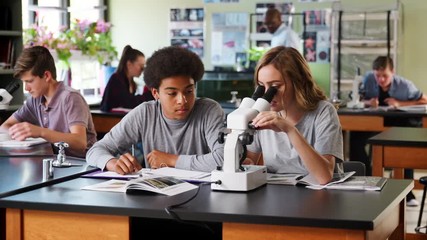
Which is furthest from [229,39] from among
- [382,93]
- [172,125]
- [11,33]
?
[172,125]

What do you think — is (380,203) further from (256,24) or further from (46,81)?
(256,24)

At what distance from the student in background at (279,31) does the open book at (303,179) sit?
512cm

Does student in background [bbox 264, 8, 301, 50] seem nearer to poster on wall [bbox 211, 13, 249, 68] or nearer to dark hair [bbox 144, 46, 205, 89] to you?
poster on wall [bbox 211, 13, 249, 68]

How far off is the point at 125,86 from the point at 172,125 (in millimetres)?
3190

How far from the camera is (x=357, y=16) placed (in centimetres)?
772

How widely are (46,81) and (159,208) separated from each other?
1974 millimetres

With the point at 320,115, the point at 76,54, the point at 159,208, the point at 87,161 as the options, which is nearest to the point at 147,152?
the point at 87,161

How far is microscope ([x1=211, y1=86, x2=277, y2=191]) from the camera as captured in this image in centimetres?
255

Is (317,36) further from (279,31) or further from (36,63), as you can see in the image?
(36,63)

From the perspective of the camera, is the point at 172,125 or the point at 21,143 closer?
the point at 172,125

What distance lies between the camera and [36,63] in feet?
13.1

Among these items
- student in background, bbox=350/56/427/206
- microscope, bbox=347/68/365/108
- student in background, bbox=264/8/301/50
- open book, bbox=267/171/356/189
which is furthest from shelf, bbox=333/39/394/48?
open book, bbox=267/171/356/189

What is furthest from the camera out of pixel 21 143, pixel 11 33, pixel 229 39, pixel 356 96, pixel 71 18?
pixel 229 39

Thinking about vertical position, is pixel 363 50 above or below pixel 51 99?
above
